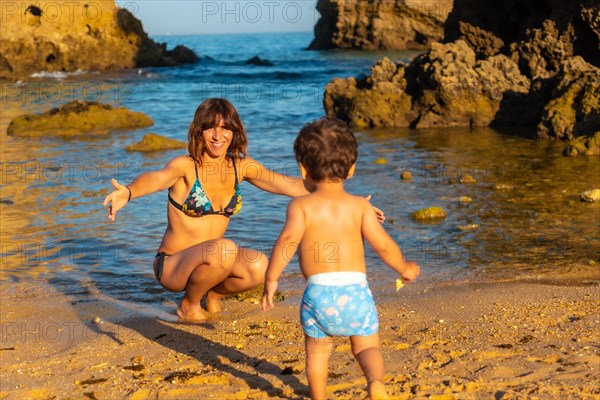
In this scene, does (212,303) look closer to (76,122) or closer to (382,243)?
(382,243)

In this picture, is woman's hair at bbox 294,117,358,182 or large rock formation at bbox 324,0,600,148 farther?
large rock formation at bbox 324,0,600,148

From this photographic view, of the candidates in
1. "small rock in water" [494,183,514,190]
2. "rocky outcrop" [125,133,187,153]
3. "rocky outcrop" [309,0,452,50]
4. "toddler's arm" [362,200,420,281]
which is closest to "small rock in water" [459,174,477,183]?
"small rock in water" [494,183,514,190]

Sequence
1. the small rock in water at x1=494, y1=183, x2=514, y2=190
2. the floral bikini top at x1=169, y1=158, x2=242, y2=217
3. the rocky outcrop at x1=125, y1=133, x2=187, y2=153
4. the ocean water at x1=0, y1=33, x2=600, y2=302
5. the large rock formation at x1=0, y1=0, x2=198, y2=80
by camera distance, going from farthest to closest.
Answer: the large rock formation at x1=0, y1=0, x2=198, y2=80 → the rocky outcrop at x1=125, y1=133, x2=187, y2=153 → the small rock in water at x1=494, y1=183, x2=514, y2=190 → the ocean water at x1=0, y1=33, x2=600, y2=302 → the floral bikini top at x1=169, y1=158, x2=242, y2=217

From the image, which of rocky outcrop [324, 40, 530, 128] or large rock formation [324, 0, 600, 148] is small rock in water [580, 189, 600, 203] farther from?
rocky outcrop [324, 40, 530, 128]

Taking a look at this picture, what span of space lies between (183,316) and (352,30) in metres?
50.3

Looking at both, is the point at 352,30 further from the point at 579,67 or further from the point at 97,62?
the point at 579,67

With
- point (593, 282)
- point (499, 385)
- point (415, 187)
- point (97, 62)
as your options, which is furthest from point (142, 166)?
point (97, 62)

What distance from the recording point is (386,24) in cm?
5241

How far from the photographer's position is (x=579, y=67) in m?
14.4

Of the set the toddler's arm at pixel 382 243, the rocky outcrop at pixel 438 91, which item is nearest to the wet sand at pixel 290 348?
the toddler's arm at pixel 382 243

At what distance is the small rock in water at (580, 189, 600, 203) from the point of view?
9109 millimetres

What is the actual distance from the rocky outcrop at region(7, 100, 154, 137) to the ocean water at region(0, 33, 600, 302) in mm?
527

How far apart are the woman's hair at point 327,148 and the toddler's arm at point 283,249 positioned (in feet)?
0.67

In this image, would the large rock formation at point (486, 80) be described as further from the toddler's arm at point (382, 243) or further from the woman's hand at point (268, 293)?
the woman's hand at point (268, 293)
